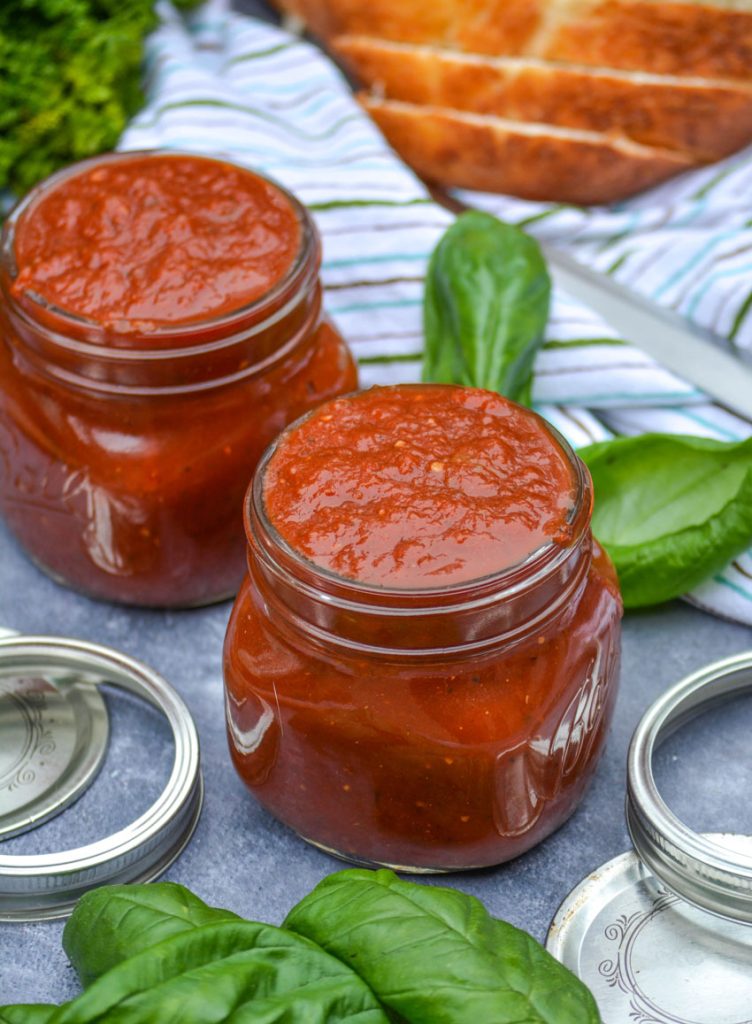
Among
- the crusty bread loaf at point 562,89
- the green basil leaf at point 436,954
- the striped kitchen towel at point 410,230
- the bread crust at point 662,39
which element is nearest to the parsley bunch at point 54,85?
the striped kitchen towel at point 410,230

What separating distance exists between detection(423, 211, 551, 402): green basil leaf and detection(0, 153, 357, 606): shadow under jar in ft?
0.86

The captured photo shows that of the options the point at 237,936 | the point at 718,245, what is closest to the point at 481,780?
the point at 237,936

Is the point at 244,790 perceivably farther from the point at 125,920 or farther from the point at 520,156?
the point at 520,156

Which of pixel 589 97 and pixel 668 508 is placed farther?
pixel 589 97

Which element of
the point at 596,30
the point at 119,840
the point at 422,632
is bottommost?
the point at 119,840

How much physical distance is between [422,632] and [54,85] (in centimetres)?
175

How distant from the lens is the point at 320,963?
5.00 ft

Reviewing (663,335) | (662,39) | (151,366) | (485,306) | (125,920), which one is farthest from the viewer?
(662,39)

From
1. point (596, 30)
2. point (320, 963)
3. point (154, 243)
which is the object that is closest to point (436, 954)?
point (320, 963)

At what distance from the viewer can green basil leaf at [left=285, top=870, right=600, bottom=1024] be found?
4.82ft

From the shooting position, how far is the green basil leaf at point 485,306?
2.41 meters

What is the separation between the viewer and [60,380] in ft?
6.92

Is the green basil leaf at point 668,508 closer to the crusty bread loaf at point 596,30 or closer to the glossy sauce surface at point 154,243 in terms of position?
the glossy sauce surface at point 154,243

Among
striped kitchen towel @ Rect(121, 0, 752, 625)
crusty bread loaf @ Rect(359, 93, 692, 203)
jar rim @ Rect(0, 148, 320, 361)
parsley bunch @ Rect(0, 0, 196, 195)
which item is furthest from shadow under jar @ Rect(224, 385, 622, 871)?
parsley bunch @ Rect(0, 0, 196, 195)
